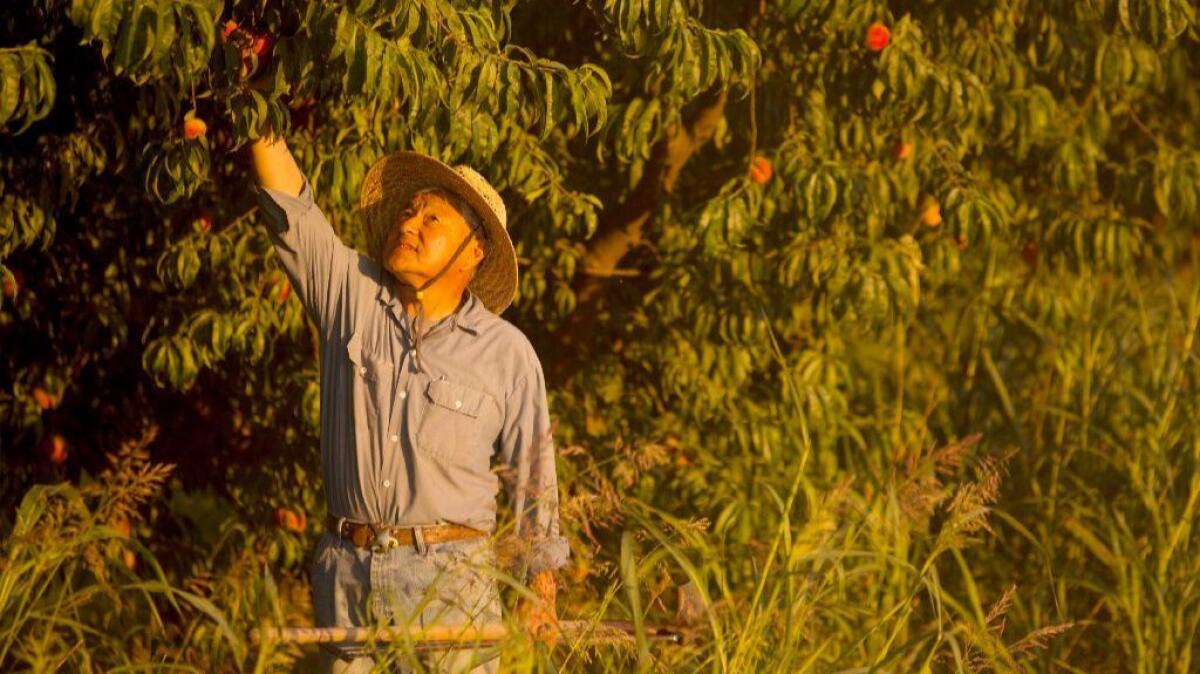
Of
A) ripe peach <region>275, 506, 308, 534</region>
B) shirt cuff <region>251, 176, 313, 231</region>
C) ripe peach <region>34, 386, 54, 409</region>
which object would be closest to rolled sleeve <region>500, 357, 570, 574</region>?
shirt cuff <region>251, 176, 313, 231</region>

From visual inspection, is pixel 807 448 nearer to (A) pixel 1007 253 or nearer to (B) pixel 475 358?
(B) pixel 475 358

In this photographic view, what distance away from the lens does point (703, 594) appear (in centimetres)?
432

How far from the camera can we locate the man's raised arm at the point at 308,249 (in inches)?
180

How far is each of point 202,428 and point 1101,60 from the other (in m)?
3.02

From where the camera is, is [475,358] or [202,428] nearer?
[475,358]

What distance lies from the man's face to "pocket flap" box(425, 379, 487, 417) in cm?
24

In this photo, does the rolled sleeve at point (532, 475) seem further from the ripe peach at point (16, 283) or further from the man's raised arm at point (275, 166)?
the ripe peach at point (16, 283)

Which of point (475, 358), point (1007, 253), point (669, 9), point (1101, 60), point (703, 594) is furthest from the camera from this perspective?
point (1007, 253)

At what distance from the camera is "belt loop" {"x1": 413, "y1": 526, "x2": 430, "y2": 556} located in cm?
446

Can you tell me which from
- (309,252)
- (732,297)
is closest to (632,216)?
(732,297)

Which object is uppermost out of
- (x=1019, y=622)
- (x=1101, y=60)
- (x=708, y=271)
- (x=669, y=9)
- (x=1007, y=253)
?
(x=669, y=9)

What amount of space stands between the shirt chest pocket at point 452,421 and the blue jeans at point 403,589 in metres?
0.19

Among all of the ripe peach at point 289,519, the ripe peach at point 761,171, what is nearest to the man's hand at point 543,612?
the ripe peach at point 761,171

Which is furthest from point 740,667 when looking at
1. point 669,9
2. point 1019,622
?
point 1019,622
